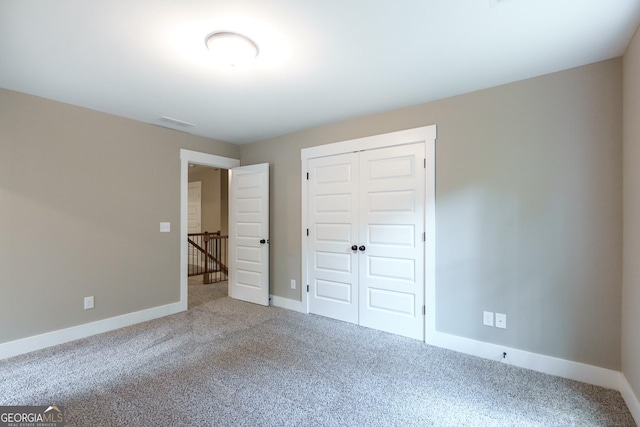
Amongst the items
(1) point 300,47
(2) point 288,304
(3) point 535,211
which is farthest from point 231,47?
(2) point 288,304

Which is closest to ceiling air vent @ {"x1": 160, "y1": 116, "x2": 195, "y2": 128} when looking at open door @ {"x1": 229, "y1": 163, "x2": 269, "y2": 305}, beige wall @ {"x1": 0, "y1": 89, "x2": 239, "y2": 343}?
beige wall @ {"x1": 0, "y1": 89, "x2": 239, "y2": 343}

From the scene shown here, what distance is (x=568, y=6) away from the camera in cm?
161

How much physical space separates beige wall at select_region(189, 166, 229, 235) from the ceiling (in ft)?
13.3

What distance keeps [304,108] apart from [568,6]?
2.19m

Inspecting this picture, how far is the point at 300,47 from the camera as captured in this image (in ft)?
6.53

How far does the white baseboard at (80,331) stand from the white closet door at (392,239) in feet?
8.57

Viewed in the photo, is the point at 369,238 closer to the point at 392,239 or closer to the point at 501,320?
the point at 392,239

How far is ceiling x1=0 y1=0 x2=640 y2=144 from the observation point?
1.63m

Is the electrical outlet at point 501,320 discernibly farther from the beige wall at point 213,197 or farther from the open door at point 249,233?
the beige wall at point 213,197

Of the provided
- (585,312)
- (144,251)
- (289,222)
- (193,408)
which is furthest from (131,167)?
(585,312)

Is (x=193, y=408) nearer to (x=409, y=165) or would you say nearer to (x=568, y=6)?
(x=409, y=165)

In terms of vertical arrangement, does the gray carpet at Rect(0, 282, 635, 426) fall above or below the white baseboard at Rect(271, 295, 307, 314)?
below

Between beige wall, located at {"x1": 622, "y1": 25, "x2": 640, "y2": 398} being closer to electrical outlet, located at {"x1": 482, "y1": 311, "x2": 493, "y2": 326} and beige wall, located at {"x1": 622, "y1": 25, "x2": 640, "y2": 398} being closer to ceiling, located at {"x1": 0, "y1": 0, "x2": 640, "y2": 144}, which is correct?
ceiling, located at {"x1": 0, "y1": 0, "x2": 640, "y2": 144}

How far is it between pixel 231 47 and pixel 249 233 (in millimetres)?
2869
